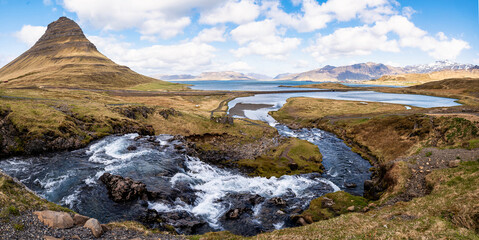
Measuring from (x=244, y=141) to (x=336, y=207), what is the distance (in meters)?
38.0

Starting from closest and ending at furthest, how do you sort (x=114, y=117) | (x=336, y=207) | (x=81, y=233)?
1. (x=81, y=233)
2. (x=336, y=207)
3. (x=114, y=117)

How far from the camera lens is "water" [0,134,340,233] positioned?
99.7 ft

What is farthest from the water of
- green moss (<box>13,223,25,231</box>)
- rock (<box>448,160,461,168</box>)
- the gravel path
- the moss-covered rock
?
rock (<box>448,160,461,168</box>)

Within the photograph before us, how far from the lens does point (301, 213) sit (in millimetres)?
32219

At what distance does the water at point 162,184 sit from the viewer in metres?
30.4

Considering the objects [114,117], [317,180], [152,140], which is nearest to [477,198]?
[317,180]

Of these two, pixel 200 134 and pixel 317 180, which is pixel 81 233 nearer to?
pixel 317 180

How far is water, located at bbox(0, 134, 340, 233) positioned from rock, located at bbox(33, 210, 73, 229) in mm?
8615

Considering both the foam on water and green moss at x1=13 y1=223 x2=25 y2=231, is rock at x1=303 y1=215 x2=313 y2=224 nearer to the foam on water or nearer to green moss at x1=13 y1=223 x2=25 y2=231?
the foam on water

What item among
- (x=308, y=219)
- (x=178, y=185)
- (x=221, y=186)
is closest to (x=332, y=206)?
(x=308, y=219)

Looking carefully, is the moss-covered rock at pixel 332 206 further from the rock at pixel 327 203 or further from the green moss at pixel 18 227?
the green moss at pixel 18 227

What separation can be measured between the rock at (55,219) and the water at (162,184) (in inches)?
339

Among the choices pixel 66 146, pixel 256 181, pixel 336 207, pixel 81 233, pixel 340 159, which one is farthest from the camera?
pixel 340 159

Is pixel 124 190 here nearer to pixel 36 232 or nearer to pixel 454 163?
pixel 36 232
